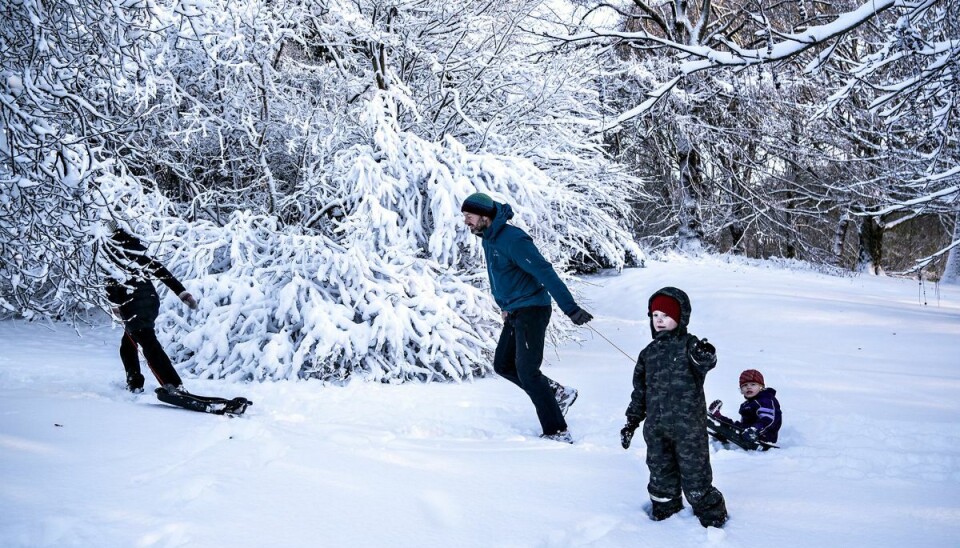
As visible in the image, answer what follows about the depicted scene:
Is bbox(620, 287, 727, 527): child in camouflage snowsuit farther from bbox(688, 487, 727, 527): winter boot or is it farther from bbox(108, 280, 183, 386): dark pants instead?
bbox(108, 280, 183, 386): dark pants

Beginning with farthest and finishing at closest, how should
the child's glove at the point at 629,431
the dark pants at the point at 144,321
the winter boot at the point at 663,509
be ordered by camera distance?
the dark pants at the point at 144,321 < the child's glove at the point at 629,431 < the winter boot at the point at 663,509

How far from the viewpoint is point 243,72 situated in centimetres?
756

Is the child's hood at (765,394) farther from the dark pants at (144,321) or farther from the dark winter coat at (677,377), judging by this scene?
the dark pants at (144,321)

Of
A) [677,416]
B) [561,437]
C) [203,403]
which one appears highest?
[677,416]

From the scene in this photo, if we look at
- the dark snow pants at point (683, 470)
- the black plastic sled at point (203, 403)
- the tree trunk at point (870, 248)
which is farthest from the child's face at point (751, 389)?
the tree trunk at point (870, 248)

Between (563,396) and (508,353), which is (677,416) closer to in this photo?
(508,353)

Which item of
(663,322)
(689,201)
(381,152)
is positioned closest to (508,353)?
(663,322)

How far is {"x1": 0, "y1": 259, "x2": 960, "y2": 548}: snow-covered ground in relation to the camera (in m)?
2.63

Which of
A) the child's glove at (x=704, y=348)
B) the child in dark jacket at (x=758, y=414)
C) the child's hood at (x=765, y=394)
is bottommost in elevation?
the child in dark jacket at (x=758, y=414)

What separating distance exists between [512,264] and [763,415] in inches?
75.5

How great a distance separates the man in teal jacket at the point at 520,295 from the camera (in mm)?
4215

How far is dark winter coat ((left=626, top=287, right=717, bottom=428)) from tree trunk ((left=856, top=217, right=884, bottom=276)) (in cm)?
1751

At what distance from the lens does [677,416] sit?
2854mm

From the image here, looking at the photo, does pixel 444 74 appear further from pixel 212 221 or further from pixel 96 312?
pixel 96 312
